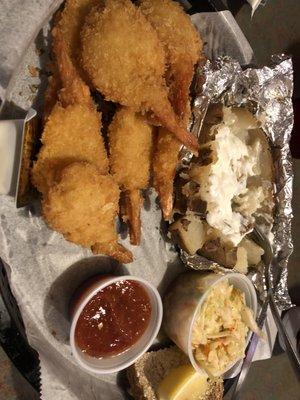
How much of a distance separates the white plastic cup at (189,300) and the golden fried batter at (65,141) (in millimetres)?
658

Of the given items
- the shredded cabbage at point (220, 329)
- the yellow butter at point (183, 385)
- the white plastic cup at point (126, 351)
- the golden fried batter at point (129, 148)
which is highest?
the golden fried batter at point (129, 148)

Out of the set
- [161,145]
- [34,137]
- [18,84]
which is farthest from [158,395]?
[18,84]

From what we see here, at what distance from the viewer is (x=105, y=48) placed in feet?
5.66

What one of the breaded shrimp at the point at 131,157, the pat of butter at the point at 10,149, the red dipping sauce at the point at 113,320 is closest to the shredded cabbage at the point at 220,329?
the red dipping sauce at the point at 113,320

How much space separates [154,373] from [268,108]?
119 centimetres

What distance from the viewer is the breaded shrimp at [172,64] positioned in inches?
73.9

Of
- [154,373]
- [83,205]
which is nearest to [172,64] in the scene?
[83,205]

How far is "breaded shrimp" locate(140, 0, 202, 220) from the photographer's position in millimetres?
1876

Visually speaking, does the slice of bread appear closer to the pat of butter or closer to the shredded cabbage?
the shredded cabbage

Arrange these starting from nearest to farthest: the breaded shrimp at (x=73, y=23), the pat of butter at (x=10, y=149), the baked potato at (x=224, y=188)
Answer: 1. the pat of butter at (x=10, y=149)
2. the breaded shrimp at (x=73, y=23)
3. the baked potato at (x=224, y=188)

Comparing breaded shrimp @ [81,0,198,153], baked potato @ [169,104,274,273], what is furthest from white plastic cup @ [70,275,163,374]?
breaded shrimp @ [81,0,198,153]

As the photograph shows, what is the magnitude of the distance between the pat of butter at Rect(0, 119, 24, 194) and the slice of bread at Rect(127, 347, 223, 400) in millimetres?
925

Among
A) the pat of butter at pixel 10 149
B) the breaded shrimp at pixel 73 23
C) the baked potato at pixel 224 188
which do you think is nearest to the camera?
the pat of butter at pixel 10 149

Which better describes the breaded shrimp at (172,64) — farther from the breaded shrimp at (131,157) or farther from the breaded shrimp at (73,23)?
the breaded shrimp at (73,23)
